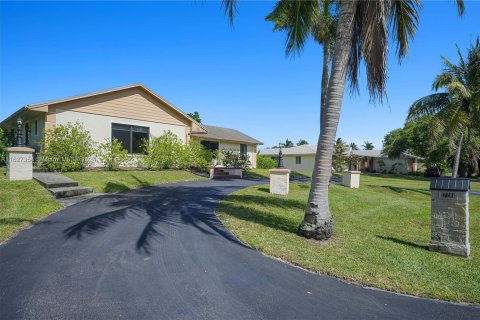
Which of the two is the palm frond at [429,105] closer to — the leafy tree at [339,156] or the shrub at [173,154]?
the shrub at [173,154]

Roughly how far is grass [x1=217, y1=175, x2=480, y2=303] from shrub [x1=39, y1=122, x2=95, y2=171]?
8407mm

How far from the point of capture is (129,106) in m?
18.3

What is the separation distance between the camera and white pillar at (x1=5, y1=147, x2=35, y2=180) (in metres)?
10.8

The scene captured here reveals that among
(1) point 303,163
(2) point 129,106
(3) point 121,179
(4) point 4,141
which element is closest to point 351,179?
(3) point 121,179

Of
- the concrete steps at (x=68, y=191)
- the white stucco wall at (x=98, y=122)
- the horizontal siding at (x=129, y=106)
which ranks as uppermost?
the horizontal siding at (x=129, y=106)

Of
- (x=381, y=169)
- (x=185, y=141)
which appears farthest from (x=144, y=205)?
(x=381, y=169)

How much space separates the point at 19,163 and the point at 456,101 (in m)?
19.0

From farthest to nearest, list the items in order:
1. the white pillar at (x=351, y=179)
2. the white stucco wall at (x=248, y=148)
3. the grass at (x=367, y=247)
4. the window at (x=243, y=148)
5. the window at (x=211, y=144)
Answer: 1. the window at (x=243, y=148)
2. the white stucco wall at (x=248, y=148)
3. the window at (x=211, y=144)
4. the white pillar at (x=351, y=179)
5. the grass at (x=367, y=247)

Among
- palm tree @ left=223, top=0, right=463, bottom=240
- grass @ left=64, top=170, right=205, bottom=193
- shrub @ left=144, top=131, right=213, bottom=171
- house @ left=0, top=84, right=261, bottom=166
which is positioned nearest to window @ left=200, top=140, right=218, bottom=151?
house @ left=0, top=84, right=261, bottom=166

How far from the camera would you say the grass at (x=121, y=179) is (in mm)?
11836

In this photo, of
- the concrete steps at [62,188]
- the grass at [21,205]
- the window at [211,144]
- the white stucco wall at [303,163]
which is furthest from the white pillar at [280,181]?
the white stucco wall at [303,163]

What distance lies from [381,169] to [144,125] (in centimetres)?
4345

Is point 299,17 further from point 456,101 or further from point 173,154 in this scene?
point 173,154

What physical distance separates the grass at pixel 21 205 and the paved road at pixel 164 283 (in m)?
0.53
